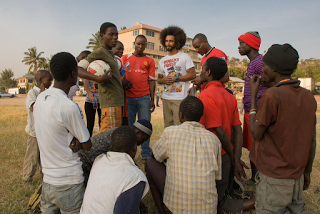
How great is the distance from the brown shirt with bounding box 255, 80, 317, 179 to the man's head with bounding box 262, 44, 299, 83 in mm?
158

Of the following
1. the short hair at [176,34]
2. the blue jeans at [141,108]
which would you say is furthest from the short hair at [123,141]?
the short hair at [176,34]

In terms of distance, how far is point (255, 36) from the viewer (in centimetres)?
341

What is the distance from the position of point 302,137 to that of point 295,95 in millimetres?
399

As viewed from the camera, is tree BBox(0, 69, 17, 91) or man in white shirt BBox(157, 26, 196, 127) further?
tree BBox(0, 69, 17, 91)

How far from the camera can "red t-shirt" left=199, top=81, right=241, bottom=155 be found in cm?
258

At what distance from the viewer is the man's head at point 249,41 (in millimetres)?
3410

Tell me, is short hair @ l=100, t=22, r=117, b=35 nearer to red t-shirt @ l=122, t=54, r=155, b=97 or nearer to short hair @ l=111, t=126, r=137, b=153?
red t-shirt @ l=122, t=54, r=155, b=97

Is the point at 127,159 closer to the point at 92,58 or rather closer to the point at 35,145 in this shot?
the point at 92,58

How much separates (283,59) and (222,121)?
0.93 m

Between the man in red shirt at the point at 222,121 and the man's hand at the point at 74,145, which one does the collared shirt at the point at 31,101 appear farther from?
the man in red shirt at the point at 222,121

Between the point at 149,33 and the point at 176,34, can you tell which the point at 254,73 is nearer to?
the point at 176,34

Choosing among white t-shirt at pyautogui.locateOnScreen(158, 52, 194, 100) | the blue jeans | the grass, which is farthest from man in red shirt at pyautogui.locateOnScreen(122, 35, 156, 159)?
the grass

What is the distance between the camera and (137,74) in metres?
4.47

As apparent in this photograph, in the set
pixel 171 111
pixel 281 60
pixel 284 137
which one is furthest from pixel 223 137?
pixel 171 111
